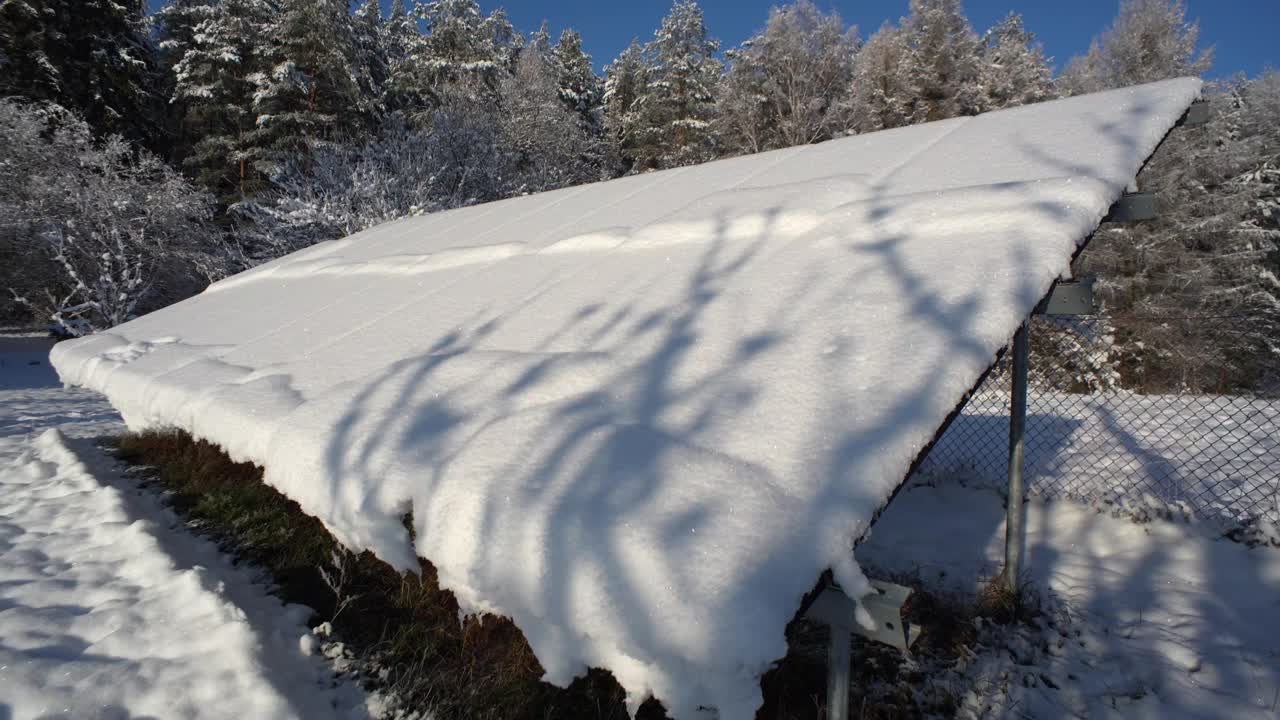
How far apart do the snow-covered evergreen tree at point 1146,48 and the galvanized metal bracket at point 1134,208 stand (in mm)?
18106

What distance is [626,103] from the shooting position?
29188 mm

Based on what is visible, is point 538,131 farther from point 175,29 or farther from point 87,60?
point 175,29

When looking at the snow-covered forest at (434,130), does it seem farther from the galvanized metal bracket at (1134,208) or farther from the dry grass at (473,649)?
the galvanized metal bracket at (1134,208)

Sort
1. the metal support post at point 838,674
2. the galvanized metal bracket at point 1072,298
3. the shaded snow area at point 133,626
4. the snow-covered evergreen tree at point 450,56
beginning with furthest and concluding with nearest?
the snow-covered evergreen tree at point 450,56
the galvanized metal bracket at point 1072,298
the shaded snow area at point 133,626
the metal support post at point 838,674

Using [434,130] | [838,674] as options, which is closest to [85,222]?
[434,130]

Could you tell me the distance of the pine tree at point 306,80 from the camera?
17.7 m

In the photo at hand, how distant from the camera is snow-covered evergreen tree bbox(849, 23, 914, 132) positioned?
57.4 feet

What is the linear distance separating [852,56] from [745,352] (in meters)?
23.6

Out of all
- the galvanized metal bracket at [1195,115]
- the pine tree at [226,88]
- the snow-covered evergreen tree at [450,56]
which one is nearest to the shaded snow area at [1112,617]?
the galvanized metal bracket at [1195,115]

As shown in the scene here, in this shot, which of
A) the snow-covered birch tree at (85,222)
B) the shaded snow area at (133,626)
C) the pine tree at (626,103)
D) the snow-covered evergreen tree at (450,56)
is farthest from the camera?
the pine tree at (626,103)

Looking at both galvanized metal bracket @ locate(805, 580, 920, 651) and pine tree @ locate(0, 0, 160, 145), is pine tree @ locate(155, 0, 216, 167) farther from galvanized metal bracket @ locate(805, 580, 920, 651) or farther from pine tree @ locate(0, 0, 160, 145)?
galvanized metal bracket @ locate(805, 580, 920, 651)

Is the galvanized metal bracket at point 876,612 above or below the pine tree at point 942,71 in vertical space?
below

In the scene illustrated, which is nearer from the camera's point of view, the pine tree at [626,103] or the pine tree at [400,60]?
the pine tree at [400,60]

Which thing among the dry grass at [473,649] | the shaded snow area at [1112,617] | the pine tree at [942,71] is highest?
the pine tree at [942,71]
